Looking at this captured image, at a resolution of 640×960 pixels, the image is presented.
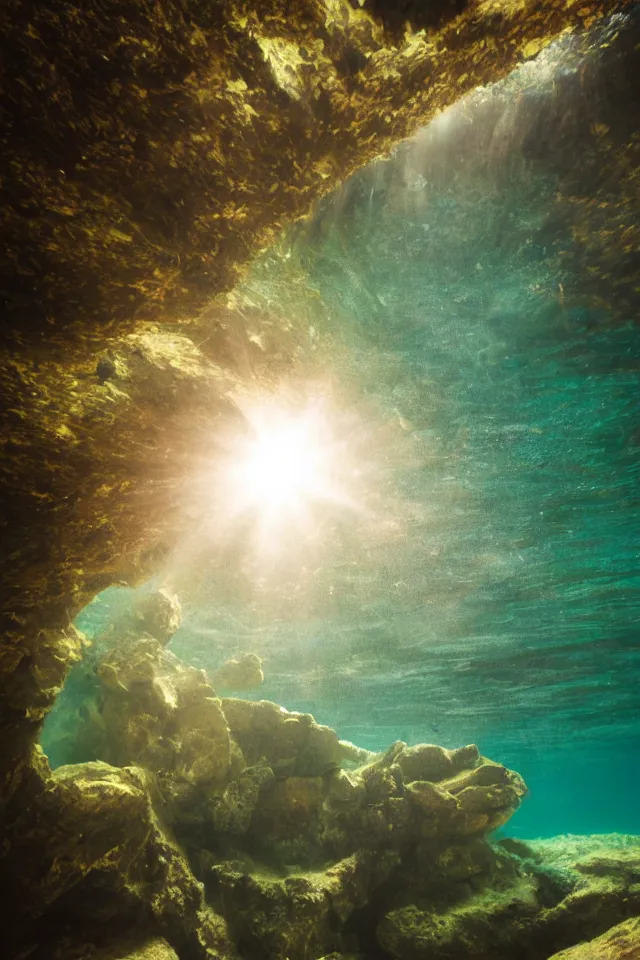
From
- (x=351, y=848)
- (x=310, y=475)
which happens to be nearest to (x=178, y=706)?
(x=351, y=848)

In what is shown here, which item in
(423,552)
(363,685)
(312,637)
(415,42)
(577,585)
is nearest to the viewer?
(415,42)

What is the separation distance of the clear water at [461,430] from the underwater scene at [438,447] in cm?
5

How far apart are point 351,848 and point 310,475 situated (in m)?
8.02

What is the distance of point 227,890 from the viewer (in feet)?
24.5

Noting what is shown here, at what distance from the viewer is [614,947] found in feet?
20.3

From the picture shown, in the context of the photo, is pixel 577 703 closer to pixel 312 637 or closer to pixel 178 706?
pixel 312 637

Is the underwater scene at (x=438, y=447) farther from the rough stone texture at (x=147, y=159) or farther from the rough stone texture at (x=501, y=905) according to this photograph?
the rough stone texture at (x=147, y=159)

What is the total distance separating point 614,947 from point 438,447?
8.76 meters

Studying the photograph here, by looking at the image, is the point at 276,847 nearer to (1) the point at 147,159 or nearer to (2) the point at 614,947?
(2) the point at 614,947

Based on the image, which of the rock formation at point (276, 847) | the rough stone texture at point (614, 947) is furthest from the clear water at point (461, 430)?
the rough stone texture at point (614, 947)

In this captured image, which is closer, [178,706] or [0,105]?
[0,105]

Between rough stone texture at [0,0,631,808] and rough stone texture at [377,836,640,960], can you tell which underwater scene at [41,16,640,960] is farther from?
rough stone texture at [0,0,631,808]

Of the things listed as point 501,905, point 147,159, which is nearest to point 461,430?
point 147,159

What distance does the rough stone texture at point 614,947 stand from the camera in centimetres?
595
